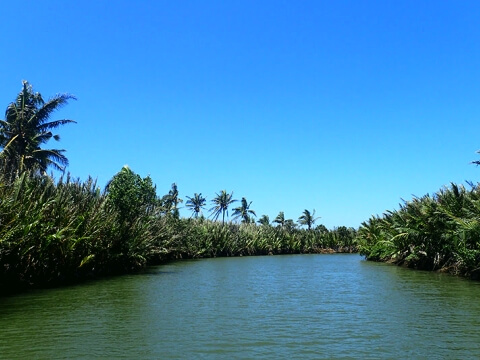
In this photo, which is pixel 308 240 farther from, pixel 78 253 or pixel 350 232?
pixel 78 253

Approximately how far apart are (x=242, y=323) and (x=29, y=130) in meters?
33.0

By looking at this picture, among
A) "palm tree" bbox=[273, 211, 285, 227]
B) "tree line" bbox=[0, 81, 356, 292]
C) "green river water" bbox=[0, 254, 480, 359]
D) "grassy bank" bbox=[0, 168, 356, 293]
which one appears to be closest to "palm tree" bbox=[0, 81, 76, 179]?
"tree line" bbox=[0, 81, 356, 292]

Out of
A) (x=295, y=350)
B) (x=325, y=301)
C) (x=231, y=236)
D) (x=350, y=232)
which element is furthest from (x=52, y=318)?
(x=350, y=232)

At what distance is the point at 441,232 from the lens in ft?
91.4

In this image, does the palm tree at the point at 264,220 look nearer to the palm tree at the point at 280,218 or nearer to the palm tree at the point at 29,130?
the palm tree at the point at 280,218

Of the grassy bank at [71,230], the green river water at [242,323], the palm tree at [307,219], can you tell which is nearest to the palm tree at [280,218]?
the palm tree at [307,219]

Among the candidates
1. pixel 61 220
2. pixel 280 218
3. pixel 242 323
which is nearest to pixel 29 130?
pixel 61 220

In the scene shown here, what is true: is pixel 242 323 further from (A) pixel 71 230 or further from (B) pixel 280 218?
(B) pixel 280 218

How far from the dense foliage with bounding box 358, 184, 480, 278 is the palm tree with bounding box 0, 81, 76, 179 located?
30.2m

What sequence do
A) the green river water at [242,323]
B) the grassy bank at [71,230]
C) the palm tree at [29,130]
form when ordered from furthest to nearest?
the palm tree at [29,130] < the grassy bank at [71,230] < the green river water at [242,323]

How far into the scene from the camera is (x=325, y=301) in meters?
16.6

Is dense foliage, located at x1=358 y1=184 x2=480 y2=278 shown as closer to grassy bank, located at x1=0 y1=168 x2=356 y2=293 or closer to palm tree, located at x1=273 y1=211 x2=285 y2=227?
grassy bank, located at x1=0 y1=168 x2=356 y2=293

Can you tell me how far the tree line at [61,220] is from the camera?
746 inches

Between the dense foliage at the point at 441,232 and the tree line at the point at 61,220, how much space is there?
19.7 metres
